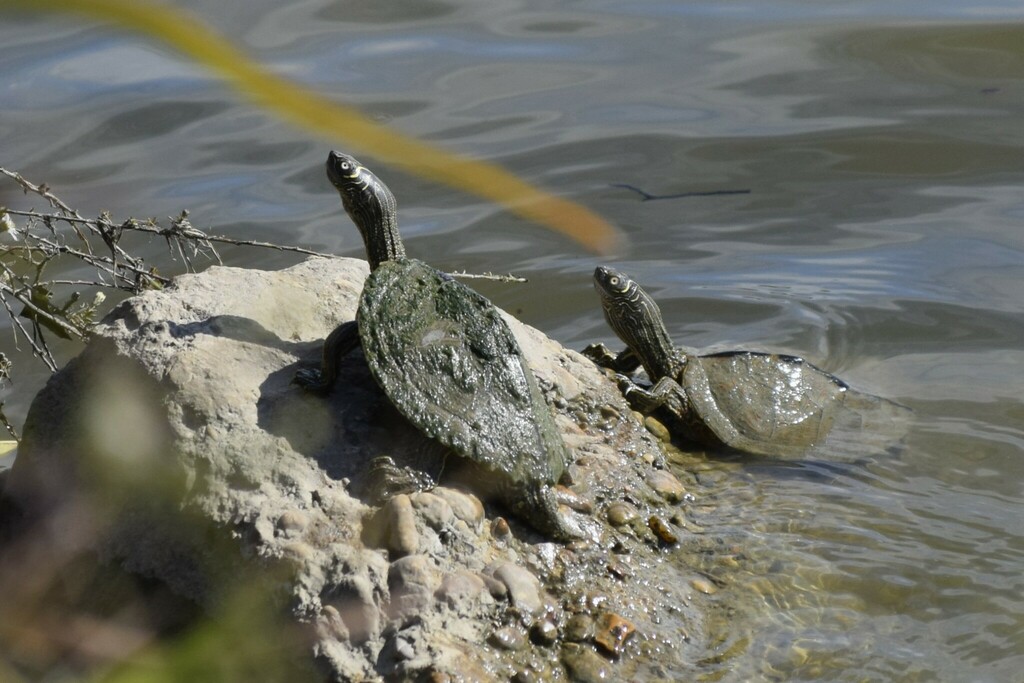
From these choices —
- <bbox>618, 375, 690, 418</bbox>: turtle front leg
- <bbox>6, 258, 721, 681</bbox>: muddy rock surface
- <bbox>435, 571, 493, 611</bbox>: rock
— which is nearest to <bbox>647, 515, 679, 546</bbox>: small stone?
<bbox>6, 258, 721, 681</bbox>: muddy rock surface

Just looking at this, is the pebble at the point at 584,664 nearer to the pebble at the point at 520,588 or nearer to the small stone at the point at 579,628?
the small stone at the point at 579,628

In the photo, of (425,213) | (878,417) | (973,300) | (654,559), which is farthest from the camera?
(425,213)

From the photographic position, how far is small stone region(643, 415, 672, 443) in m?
4.14

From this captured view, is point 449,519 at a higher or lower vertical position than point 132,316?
lower

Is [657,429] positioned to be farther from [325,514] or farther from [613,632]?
[325,514]

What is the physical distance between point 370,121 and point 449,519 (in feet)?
18.7

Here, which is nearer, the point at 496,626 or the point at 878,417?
the point at 496,626

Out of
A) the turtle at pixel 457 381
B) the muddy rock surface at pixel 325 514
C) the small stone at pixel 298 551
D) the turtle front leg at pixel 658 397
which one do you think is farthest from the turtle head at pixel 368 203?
the small stone at pixel 298 551

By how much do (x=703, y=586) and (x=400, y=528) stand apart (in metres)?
0.92

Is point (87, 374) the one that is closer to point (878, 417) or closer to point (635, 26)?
point (878, 417)

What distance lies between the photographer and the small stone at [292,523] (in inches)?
115

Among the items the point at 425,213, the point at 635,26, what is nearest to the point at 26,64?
the point at 425,213

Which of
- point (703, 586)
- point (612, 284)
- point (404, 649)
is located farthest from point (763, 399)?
point (404, 649)

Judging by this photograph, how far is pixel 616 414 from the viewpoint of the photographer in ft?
13.1
